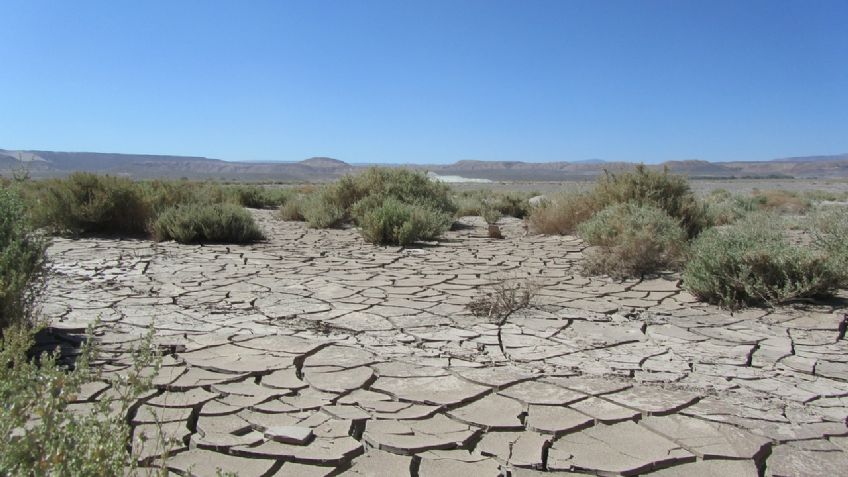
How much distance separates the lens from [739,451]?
3.19 metres

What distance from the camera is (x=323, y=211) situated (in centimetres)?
1379

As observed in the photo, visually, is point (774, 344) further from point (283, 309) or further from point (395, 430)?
point (283, 309)

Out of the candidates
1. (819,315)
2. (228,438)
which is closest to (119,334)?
(228,438)

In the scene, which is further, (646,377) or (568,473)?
(646,377)

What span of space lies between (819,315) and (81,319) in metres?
6.22

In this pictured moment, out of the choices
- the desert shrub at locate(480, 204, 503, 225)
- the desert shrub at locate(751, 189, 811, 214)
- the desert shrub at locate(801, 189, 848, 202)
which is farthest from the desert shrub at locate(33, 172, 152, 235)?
the desert shrub at locate(801, 189, 848, 202)

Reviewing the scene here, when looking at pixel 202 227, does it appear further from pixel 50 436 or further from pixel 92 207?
pixel 50 436

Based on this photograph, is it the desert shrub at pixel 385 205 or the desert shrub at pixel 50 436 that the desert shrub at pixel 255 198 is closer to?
the desert shrub at pixel 385 205

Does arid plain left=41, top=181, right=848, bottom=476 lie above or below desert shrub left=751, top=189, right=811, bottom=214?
below

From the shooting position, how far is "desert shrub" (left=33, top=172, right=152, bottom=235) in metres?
11.1

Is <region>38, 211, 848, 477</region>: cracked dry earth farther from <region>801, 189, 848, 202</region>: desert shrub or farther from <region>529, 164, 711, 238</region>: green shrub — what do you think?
<region>801, 189, 848, 202</region>: desert shrub

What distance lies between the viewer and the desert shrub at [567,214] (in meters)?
11.6

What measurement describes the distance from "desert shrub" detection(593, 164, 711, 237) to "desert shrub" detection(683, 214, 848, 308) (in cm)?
418

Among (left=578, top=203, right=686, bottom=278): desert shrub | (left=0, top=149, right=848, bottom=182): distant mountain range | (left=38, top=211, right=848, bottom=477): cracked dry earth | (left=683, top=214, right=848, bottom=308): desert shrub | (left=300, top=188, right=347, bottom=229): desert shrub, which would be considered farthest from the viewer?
(left=0, top=149, right=848, bottom=182): distant mountain range
